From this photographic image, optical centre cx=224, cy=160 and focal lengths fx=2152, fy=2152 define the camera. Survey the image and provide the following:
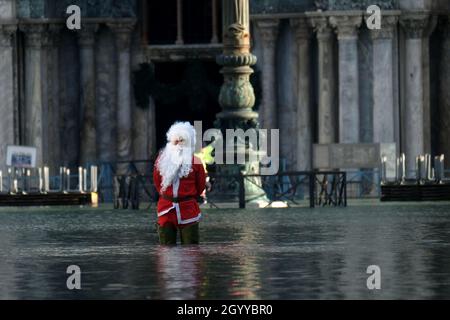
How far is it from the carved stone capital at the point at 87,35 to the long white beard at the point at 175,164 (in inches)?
1378

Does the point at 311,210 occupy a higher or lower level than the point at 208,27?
lower

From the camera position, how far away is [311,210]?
4397cm

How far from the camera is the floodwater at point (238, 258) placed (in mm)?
19672

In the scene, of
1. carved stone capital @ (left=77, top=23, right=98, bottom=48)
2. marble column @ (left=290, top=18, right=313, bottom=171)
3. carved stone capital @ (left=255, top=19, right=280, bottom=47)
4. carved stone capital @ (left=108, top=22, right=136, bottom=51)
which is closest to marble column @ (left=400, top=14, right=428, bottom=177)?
marble column @ (left=290, top=18, right=313, bottom=171)

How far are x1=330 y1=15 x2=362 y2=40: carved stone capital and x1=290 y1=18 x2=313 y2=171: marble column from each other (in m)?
1.56

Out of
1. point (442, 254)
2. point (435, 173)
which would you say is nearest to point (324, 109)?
point (435, 173)

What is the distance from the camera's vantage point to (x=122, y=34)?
62.7m

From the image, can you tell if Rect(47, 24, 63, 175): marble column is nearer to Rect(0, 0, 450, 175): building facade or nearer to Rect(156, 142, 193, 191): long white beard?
Rect(0, 0, 450, 175): building facade

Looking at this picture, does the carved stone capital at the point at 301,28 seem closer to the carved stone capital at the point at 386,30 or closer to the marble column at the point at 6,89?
the carved stone capital at the point at 386,30

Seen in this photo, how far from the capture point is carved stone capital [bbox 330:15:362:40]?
5966 centimetres

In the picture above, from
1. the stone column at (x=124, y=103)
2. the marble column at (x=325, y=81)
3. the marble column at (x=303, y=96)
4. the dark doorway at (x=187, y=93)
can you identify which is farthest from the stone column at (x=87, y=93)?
the marble column at (x=325, y=81)

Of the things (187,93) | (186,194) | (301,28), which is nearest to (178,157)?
(186,194)
